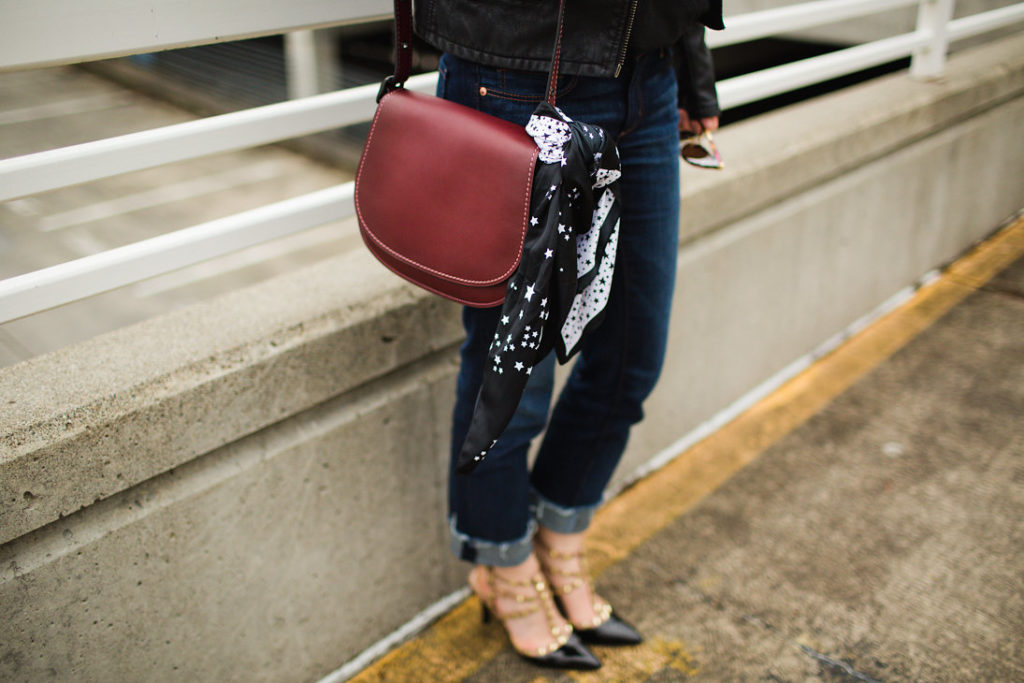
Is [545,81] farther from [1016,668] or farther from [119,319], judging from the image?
[119,319]

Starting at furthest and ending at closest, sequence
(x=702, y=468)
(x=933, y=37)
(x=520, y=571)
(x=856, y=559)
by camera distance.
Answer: (x=933, y=37)
(x=702, y=468)
(x=856, y=559)
(x=520, y=571)

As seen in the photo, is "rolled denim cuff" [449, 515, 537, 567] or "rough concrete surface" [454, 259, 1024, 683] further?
"rough concrete surface" [454, 259, 1024, 683]

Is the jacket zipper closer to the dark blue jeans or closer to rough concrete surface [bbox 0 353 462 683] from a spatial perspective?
the dark blue jeans

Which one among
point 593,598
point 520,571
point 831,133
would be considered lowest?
point 593,598

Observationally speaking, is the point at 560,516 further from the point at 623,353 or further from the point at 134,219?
the point at 134,219

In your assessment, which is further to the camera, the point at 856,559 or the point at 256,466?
the point at 856,559

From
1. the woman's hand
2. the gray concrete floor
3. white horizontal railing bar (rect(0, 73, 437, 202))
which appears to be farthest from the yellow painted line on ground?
the gray concrete floor

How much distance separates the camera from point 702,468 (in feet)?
8.70

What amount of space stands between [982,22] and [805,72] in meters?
1.40

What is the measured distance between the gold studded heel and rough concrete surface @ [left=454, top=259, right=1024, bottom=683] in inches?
1.4

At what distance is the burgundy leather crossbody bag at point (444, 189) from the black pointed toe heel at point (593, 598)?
81cm

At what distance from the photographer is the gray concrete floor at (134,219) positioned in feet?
15.2

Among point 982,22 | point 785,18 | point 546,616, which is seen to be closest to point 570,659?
point 546,616

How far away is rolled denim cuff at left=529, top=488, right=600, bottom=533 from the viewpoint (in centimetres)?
190
